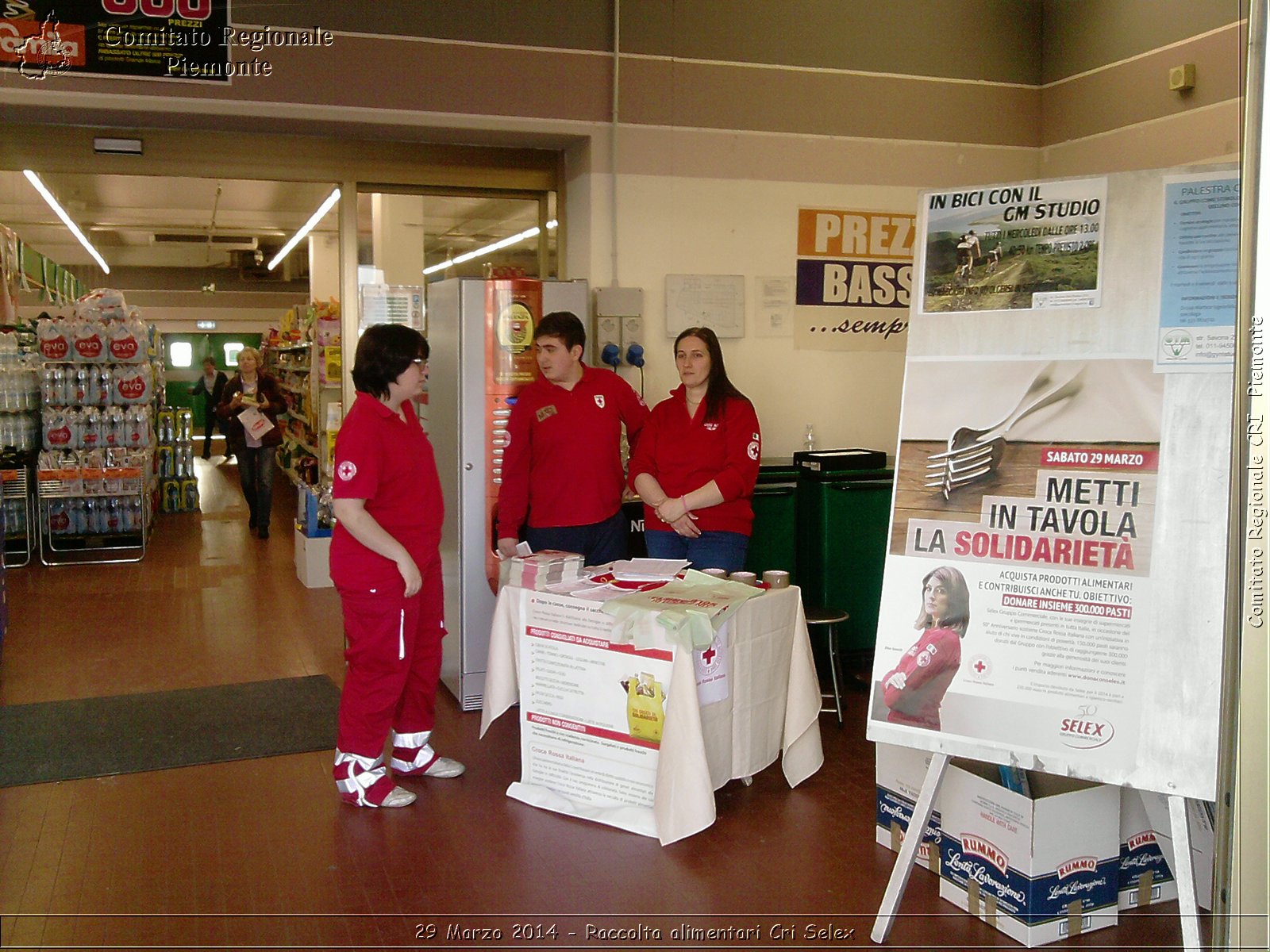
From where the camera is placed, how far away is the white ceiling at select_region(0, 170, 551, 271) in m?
6.85

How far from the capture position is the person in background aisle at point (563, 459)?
4.47m

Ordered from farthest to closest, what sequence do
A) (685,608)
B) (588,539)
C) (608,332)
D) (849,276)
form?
1. (849,276)
2. (608,332)
3. (588,539)
4. (685,608)

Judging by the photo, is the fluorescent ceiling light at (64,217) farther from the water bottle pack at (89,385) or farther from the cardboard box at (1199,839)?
the cardboard box at (1199,839)

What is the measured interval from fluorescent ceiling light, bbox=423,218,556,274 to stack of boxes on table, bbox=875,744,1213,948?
437cm

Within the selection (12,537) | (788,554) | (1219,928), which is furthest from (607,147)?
(12,537)

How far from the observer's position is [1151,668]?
2.45 metres

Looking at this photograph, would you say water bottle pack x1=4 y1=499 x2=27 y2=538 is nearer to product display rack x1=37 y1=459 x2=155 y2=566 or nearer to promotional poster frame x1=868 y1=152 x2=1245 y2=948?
product display rack x1=37 y1=459 x2=155 y2=566

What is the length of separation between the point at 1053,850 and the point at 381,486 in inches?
85.9

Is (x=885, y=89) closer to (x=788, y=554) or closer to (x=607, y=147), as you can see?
(x=607, y=147)

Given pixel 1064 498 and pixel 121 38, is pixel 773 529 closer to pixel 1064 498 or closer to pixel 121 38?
pixel 1064 498

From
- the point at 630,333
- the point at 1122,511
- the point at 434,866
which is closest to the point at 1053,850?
the point at 1122,511

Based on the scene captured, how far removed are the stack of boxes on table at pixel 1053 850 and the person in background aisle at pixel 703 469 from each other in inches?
59.2

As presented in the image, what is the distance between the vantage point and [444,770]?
3957 millimetres

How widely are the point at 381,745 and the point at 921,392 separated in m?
2.09
